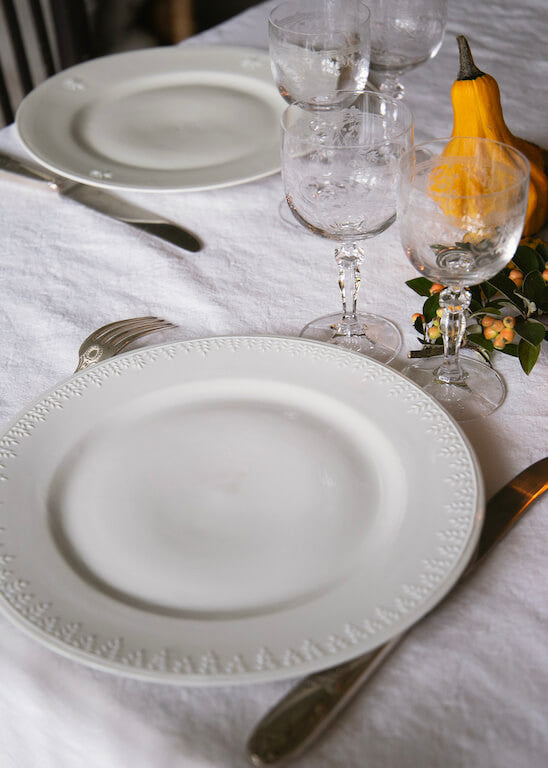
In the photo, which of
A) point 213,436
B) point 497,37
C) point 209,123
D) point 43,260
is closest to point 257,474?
point 213,436

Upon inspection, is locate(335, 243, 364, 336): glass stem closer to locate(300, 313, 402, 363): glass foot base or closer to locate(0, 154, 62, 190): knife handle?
locate(300, 313, 402, 363): glass foot base

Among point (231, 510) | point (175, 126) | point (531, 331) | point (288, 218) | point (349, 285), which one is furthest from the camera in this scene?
point (175, 126)

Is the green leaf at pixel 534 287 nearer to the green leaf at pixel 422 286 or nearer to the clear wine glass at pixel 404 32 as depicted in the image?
the green leaf at pixel 422 286

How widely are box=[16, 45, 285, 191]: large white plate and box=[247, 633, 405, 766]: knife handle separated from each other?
555mm

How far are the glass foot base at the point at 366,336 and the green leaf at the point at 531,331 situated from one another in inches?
4.1

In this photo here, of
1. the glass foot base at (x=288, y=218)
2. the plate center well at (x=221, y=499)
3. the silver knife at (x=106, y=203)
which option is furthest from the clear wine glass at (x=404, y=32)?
the plate center well at (x=221, y=499)

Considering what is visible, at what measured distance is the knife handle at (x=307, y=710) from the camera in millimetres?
386

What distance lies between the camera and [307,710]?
1.31ft

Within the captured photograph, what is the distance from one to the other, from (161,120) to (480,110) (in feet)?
1.43

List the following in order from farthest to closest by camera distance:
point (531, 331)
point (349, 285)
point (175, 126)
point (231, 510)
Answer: point (175, 126)
point (349, 285)
point (531, 331)
point (231, 510)

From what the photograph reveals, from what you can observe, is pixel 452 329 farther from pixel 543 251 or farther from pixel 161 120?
pixel 161 120

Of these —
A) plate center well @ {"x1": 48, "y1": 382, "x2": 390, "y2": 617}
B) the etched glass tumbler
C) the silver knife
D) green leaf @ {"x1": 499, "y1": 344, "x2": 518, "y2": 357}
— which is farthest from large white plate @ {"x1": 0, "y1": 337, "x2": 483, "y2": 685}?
the etched glass tumbler

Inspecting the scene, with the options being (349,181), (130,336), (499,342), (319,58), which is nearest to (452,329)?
(499,342)

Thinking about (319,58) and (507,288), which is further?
(319,58)
